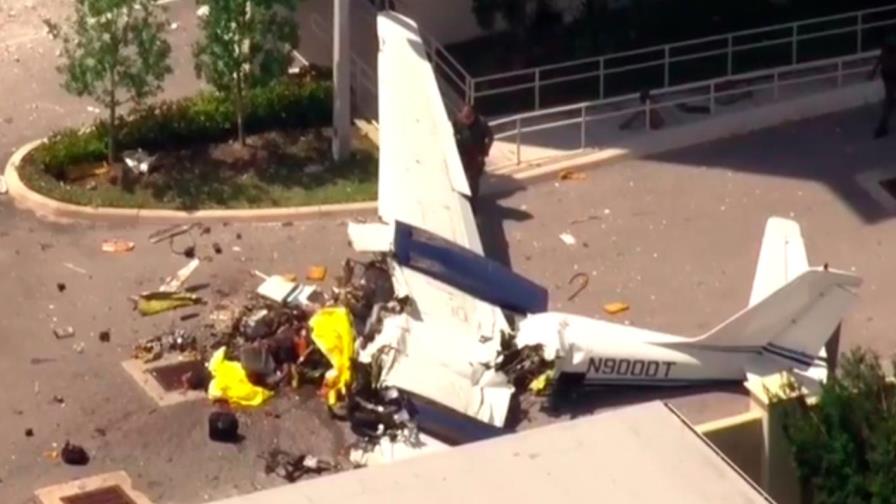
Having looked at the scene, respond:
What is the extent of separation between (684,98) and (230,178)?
5.32 metres

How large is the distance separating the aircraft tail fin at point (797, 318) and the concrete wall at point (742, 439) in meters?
1.82

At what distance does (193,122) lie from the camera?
23953 mm

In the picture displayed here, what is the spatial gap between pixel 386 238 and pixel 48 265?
392cm

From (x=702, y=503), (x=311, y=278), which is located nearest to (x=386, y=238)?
(x=311, y=278)

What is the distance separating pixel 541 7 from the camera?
84.9 feet

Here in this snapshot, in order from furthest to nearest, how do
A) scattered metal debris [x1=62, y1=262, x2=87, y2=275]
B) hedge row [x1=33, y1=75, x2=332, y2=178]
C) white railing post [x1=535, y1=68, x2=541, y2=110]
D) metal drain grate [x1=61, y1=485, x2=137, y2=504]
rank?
white railing post [x1=535, y1=68, x2=541, y2=110], hedge row [x1=33, y1=75, x2=332, y2=178], scattered metal debris [x1=62, y1=262, x2=87, y2=275], metal drain grate [x1=61, y1=485, x2=137, y2=504]

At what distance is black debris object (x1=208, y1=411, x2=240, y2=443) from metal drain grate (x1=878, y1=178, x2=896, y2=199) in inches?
322

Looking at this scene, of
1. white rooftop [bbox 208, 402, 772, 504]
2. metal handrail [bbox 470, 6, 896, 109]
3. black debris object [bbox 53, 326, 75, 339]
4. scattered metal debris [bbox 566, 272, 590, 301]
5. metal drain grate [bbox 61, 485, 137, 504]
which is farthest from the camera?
metal handrail [bbox 470, 6, 896, 109]

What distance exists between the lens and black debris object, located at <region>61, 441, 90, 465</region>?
59.6 feet

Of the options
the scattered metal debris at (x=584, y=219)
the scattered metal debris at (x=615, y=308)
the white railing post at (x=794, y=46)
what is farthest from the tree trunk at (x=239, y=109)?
the white railing post at (x=794, y=46)

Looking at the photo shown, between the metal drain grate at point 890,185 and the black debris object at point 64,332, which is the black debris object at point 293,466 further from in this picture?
the metal drain grate at point 890,185

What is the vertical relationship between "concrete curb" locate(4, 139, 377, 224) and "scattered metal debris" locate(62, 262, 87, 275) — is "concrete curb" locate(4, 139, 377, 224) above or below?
above

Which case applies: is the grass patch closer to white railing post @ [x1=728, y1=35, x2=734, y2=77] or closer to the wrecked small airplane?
the wrecked small airplane

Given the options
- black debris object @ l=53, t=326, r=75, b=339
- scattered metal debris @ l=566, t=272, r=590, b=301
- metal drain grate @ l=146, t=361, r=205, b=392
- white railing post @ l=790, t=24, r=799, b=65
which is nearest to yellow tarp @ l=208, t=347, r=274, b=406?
metal drain grate @ l=146, t=361, r=205, b=392
